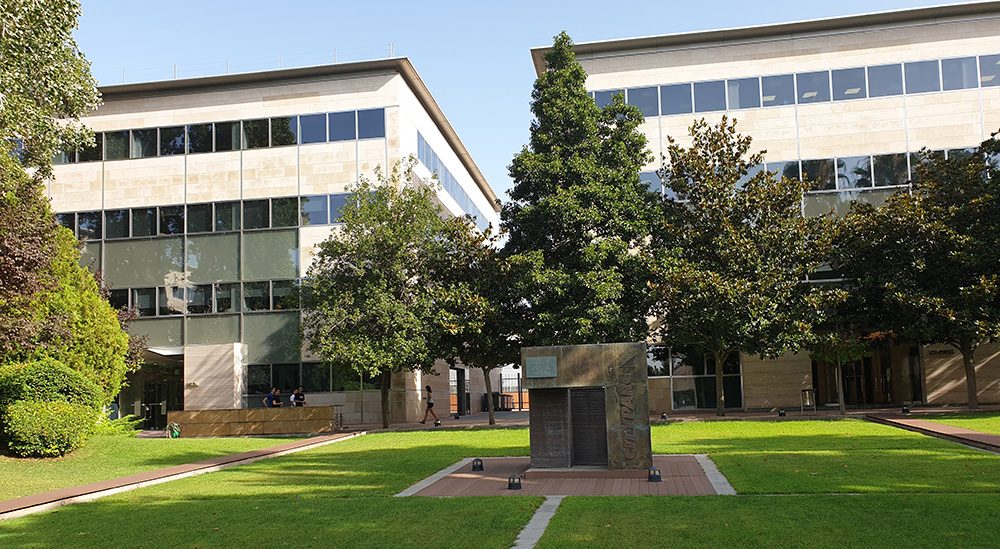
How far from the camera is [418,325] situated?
1214 inches

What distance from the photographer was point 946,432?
21.8 m

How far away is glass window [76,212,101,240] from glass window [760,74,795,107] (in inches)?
1218

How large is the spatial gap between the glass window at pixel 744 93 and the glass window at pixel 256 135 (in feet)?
68.8

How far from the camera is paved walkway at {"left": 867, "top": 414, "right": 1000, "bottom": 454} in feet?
61.3

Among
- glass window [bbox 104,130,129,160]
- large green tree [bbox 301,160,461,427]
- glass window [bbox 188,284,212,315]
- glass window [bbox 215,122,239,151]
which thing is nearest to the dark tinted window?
large green tree [bbox 301,160,461,427]

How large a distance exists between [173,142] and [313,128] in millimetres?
6871

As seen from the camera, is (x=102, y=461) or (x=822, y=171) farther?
(x=822, y=171)

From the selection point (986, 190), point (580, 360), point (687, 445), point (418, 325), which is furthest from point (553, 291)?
point (986, 190)

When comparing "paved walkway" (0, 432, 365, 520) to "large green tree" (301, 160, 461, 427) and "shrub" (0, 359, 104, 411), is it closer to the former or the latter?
"shrub" (0, 359, 104, 411)

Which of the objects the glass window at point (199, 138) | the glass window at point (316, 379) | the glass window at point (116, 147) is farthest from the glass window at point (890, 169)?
the glass window at point (116, 147)

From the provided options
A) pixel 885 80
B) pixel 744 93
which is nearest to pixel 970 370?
pixel 885 80

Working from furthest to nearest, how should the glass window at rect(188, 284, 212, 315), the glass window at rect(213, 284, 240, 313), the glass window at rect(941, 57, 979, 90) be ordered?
the glass window at rect(188, 284, 212, 315), the glass window at rect(213, 284, 240, 313), the glass window at rect(941, 57, 979, 90)

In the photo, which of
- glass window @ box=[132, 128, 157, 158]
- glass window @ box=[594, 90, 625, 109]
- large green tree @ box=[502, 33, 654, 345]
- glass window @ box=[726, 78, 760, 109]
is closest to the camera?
large green tree @ box=[502, 33, 654, 345]

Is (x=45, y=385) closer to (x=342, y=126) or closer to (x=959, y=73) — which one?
(x=342, y=126)
